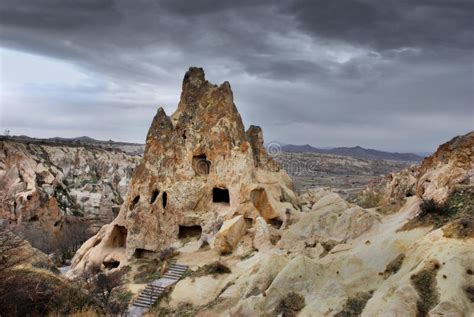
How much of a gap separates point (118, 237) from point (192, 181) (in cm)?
612

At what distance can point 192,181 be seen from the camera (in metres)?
28.0

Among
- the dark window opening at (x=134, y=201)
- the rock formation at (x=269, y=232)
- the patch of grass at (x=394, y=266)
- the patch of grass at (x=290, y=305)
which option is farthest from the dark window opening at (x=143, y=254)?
the patch of grass at (x=394, y=266)

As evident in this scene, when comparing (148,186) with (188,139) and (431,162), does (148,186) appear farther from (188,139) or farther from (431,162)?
(431,162)

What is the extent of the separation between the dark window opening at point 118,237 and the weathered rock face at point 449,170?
17679 millimetres

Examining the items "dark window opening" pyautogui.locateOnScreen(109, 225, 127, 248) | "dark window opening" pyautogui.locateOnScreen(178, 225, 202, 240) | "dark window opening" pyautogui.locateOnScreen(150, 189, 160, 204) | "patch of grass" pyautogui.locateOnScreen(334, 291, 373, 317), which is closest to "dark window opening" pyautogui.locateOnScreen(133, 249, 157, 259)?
"dark window opening" pyautogui.locateOnScreen(178, 225, 202, 240)

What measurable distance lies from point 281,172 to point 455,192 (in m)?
18.3

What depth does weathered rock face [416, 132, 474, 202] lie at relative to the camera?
1788cm

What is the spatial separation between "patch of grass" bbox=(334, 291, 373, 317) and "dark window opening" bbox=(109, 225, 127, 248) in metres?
18.3

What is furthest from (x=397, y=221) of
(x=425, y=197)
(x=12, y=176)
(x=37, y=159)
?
(x=37, y=159)

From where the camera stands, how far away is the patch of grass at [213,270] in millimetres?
21078

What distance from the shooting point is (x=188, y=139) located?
2903 cm

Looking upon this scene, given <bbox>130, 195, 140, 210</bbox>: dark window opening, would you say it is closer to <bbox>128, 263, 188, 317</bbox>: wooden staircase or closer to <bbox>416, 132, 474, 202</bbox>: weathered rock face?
<bbox>128, 263, 188, 317</bbox>: wooden staircase

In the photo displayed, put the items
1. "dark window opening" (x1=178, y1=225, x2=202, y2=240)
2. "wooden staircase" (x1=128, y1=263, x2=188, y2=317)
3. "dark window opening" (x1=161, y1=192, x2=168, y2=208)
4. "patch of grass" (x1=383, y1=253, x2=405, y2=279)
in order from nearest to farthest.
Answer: "patch of grass" (x1=383, y1=253, x2=405, y2=279) < "wooden staircase" (x1=128, y1=263, x2=188, y2=317) < "dark window opening" (x1=178, y1=225, x2=202, y2=240) < "dark window opening" (x1=161, y1=192, x2=168, y2=208)

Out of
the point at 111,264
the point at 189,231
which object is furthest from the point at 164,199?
the point at 111,264
